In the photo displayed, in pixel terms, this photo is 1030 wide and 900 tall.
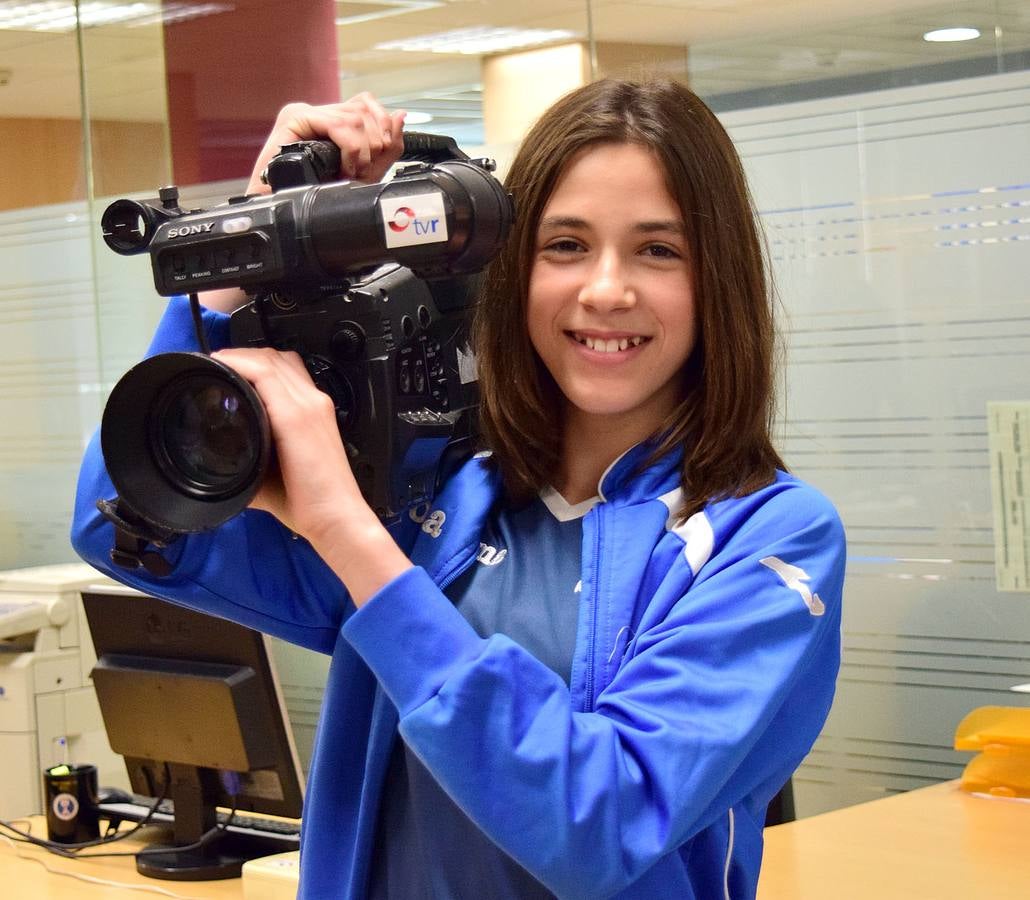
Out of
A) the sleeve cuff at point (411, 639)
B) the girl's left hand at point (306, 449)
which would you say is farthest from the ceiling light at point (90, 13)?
the sleeve cuff at point (411, 639)

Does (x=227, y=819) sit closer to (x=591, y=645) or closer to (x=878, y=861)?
(x=878, y=861)

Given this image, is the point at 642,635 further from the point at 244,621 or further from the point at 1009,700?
the point at 1009,700

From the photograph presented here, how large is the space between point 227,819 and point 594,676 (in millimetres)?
1688

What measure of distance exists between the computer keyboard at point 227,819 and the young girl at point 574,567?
1.35m

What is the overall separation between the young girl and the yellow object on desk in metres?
1.59

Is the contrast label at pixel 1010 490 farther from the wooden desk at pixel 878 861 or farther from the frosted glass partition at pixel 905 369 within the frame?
the wooden desk at pixel 878 861

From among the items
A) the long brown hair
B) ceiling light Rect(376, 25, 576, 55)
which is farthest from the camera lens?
ceiling light Rect(376, 25, 576, 55)

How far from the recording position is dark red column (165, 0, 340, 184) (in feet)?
12.8

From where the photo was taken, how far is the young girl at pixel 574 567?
1.00m

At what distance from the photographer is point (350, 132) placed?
1.22m

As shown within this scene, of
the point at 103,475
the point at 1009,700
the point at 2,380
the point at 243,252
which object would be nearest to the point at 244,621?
the point at 103,475

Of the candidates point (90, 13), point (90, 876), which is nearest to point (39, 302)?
point (90, 13)

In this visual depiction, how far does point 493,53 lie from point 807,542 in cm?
268

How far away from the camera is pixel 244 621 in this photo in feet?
4.12
